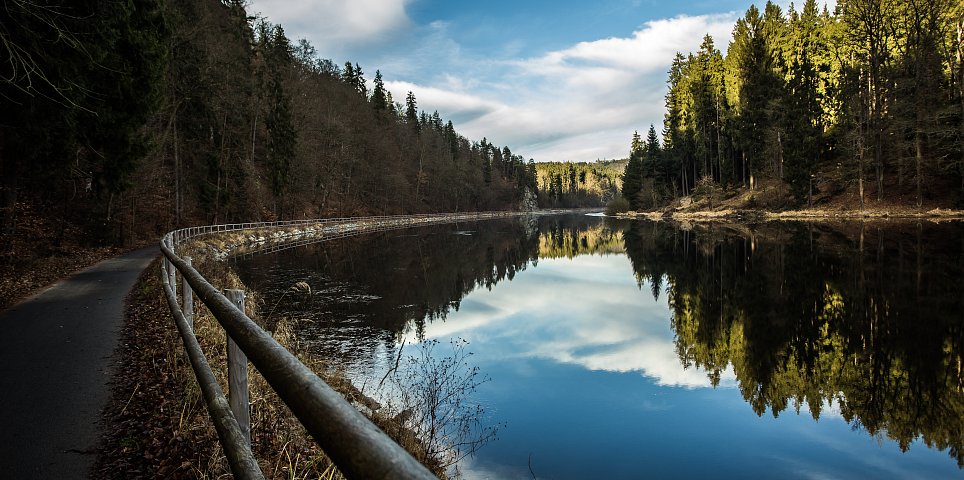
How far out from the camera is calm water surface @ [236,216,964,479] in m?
7.16

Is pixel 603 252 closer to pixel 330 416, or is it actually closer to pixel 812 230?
pixel 812 230

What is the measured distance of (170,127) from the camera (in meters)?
31.0

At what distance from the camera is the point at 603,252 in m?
35.3

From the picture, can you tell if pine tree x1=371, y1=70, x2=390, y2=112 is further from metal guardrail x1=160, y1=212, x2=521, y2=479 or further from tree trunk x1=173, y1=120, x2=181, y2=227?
metal guardrail x1=160, y1=212, x2=521, y2=479

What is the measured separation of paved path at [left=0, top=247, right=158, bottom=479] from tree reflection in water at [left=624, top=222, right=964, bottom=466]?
931 cm

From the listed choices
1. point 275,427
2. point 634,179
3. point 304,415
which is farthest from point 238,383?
point 634,179

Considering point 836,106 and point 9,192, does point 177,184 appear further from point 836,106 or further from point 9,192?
point 836,106

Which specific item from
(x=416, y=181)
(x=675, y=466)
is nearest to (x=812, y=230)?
(x=675, y=466)

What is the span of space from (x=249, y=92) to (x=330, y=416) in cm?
4238

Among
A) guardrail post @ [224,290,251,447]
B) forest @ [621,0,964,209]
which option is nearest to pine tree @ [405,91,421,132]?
forest @ [621,0,964,209]

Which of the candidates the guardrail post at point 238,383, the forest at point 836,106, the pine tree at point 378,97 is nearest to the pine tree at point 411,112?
the pine tree at point 378,97

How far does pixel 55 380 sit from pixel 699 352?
1155 cm

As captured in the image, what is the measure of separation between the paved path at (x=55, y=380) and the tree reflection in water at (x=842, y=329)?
9.31 m

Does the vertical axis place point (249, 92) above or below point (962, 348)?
above
